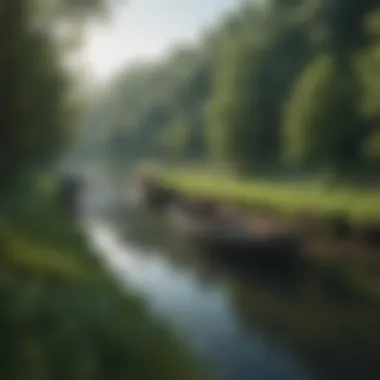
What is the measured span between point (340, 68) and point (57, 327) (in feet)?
5.58

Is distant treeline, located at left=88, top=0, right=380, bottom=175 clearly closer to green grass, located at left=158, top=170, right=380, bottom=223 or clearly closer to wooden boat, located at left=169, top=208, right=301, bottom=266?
green grass, located at left=158, top=170, right=380, bottom=223

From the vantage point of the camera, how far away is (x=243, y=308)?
278 centimetres

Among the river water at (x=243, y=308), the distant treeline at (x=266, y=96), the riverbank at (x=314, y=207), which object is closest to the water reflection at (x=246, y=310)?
the river water at (x=243, y=308)

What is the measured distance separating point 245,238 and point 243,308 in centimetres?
36

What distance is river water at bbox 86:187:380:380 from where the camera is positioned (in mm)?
2424

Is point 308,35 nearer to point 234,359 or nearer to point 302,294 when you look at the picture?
point 302,294

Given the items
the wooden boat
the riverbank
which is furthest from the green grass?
the wooden boat

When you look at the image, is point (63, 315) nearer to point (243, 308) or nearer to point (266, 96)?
point (243, 308)

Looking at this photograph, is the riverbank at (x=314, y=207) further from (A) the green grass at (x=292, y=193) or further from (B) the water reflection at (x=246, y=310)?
(B) the water reflection at (x=246, y=310)

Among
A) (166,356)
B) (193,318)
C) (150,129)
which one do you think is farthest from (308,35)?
(166,356)

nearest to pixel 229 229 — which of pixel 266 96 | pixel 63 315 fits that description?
pixel 266 96

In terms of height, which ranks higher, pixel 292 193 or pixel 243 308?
pixel 292 193

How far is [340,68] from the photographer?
277 centimetres

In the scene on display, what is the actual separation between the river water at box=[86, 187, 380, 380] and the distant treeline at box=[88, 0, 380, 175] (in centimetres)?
42
